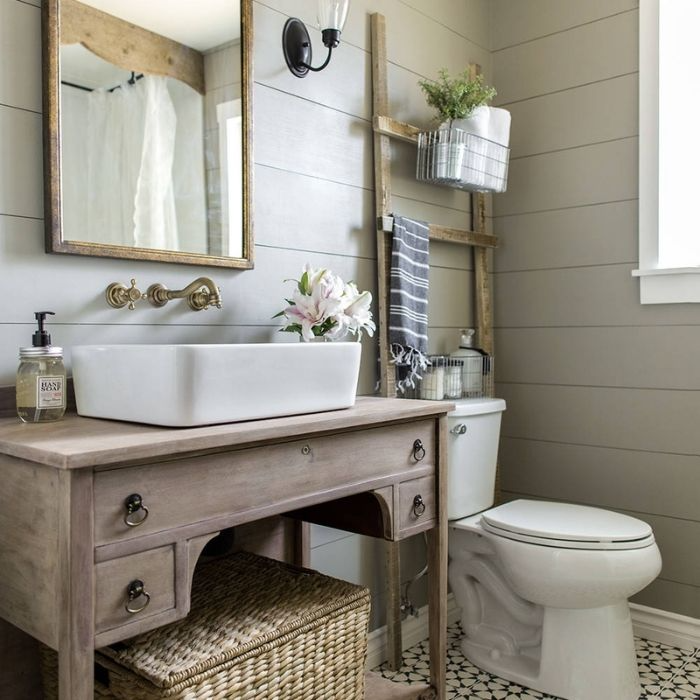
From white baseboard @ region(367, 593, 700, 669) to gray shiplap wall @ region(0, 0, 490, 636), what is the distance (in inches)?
5.2

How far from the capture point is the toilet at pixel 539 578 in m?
1.86

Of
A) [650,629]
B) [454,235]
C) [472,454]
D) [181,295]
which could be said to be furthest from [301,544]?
[650,629]

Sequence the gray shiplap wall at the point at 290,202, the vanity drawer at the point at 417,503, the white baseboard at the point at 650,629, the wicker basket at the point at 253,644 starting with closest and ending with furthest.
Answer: the wicker basket at the point at 253,644
the gray shiplap wall at the point at 290,202
the vanity drawer at the point at 417,503
the white baseboard at the point at 650,629

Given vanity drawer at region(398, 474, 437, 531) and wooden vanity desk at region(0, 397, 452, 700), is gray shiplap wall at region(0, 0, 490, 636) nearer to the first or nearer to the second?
wooden vanity desk at region(0, 397, 452, 700)

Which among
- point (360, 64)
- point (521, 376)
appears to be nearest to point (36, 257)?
point (360, 64)

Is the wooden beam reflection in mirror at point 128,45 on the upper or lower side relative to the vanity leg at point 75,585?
upper

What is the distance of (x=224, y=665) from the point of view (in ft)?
3.92

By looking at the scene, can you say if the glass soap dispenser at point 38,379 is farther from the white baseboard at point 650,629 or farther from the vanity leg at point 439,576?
the white baseboard at point 650,629

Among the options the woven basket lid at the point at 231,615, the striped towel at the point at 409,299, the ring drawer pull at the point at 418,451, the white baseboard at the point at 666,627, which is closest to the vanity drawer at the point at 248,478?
the ring drawer pull at the point at 418,451

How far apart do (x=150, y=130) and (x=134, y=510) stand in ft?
2.93

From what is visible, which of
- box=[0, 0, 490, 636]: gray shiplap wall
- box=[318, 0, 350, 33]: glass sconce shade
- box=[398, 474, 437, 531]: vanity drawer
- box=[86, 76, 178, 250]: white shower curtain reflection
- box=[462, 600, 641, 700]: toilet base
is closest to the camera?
box=[0, 0, 490, 636]: gray shiplap wall

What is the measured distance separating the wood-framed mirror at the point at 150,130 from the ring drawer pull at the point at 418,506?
2.29ft

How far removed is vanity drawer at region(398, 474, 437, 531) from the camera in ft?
5.18

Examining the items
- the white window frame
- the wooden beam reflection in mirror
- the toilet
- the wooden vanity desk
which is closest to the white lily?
the wooden vanity desk
